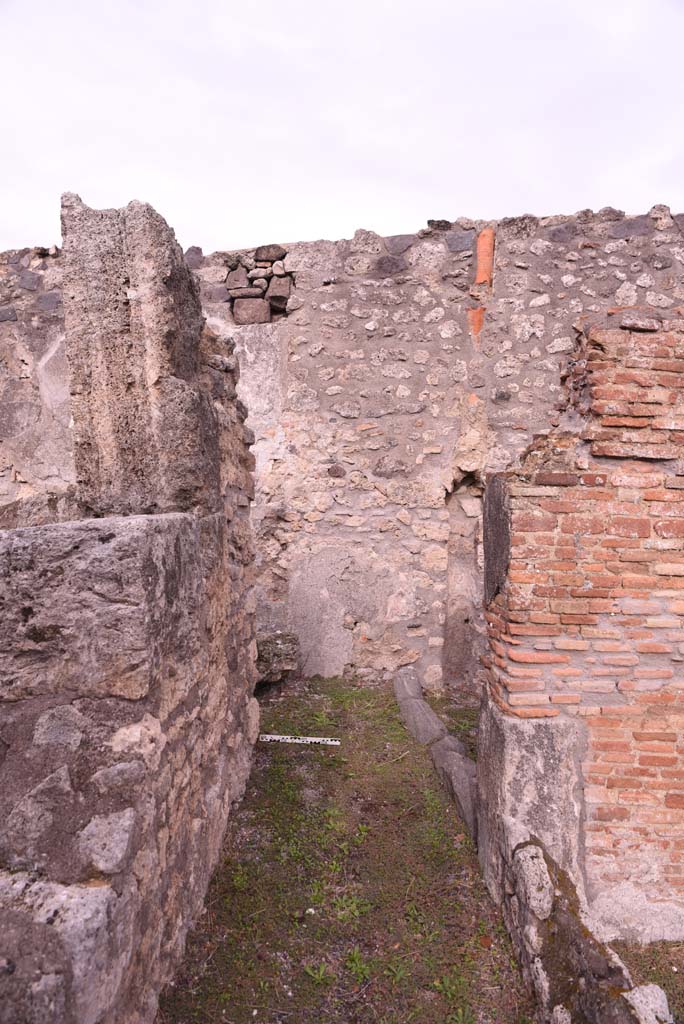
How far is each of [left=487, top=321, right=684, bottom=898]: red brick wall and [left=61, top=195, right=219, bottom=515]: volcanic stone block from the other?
154cm

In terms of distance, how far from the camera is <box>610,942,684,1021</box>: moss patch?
2390 millimetres

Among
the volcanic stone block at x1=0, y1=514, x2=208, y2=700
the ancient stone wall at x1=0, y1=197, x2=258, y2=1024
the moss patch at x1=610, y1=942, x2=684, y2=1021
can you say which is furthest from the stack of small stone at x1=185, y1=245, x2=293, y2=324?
the moss patch at x1=610, y1=942, x2=684, y2=1021

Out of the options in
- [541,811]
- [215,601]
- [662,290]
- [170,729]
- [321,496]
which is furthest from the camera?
[321,496]

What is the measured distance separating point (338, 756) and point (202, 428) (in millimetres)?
2377

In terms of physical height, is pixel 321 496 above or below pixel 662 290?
below

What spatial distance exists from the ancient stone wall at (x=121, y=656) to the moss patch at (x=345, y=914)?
181 millimetres

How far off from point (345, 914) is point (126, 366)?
2532 mm

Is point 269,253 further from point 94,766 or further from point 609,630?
point 94,766

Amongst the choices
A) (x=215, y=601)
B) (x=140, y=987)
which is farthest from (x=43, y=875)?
(x=215, y=601)

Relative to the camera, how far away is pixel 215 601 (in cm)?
290

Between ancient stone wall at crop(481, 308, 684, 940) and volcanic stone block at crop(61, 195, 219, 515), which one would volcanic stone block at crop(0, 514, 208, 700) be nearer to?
volcanic stone block at crop(61, 195, 219, 515)

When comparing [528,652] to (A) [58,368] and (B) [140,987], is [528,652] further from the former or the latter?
(A) [58,368]

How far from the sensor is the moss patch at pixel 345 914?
2248 millimetres

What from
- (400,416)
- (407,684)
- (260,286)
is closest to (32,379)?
(260,286)
